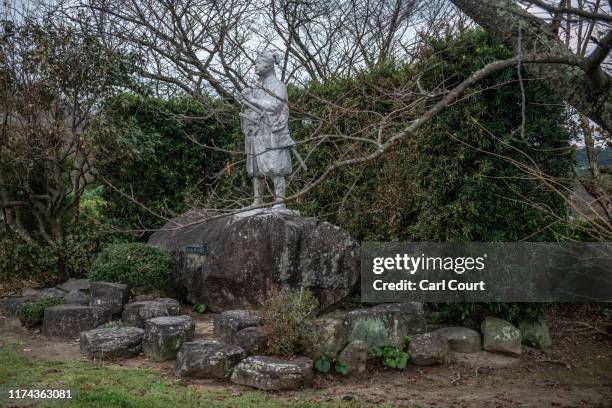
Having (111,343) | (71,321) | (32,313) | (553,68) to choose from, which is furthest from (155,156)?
(553,68)

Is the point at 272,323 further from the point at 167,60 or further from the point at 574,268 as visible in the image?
the point at 167,60

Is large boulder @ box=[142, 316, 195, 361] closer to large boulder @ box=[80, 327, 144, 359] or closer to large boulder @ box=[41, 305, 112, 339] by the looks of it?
large boulder @ box=[80, 327, 144, 359]

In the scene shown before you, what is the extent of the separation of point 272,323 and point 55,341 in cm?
335

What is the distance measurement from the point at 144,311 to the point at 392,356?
3.36 meters

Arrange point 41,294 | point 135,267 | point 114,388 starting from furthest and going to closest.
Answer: point 41,294
point 135,267
point 114,388

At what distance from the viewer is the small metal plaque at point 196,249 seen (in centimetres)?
920

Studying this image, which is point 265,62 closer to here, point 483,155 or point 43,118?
point 483,155

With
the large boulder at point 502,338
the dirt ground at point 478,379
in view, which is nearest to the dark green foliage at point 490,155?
the large boulder at point 502,338

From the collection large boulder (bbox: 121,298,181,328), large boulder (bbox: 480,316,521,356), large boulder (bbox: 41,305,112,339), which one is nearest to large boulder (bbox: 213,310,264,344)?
Result: large boulder (bbox: 121,298,181,328)

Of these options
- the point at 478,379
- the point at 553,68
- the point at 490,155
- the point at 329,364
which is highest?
the point at 553,68

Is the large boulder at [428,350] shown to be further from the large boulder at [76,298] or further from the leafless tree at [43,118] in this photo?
the leafless tree at [43,118]

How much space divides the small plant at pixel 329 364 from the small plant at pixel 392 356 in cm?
54

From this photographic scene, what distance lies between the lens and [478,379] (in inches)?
277

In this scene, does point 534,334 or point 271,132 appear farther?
point 271,132
